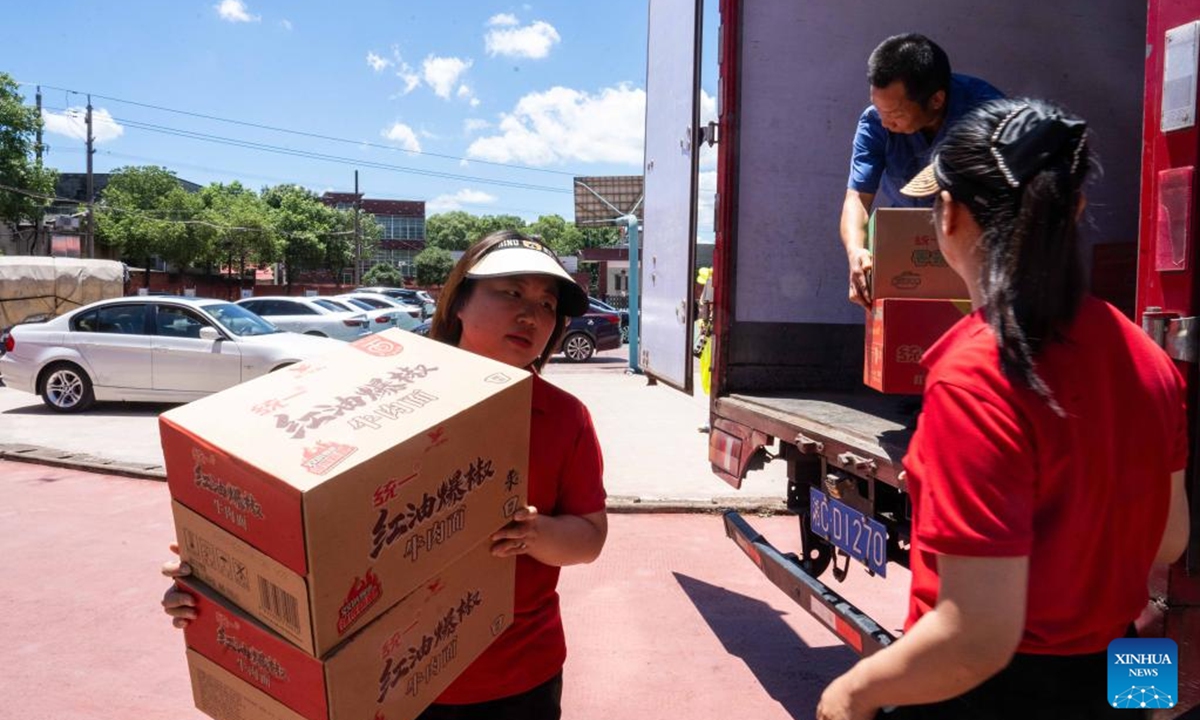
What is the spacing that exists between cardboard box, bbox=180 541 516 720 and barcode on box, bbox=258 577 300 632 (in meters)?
0.05

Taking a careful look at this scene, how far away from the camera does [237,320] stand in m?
11.0

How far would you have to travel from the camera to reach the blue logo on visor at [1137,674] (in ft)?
4.16

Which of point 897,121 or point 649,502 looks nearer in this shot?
point 897,121

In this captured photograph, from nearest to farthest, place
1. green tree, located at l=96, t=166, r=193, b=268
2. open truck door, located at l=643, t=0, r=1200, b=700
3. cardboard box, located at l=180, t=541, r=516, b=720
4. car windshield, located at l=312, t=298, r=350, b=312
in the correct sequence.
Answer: cardboard box, located at l=180, t=541, r=516, b=720, open truck door, located at l=643, t=0, r=1200, b=700, car windshield, located at l=312, t=298, r=350, b=312, green tree, located at l=96, t=166, r=193, b=268

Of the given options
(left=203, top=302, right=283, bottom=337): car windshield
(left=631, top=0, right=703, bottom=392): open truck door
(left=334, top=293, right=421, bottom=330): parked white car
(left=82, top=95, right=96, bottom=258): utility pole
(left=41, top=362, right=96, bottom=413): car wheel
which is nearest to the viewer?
(left=631, top=0, right=703, bottom=392): open truck door

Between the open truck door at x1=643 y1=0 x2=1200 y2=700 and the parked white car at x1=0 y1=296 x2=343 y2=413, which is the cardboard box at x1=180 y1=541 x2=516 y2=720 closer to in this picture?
the open truck door at x1=643 y1=0 x2=1200 y2=700

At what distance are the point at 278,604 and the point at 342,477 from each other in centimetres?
25

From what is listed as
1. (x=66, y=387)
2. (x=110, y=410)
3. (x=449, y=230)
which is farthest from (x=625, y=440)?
(x=449, y=230)

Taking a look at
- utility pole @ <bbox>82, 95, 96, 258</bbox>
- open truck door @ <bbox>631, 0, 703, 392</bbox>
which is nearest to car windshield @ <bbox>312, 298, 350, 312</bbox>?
open truck door @ <bbox>631, 0, 703, 392</bbox>

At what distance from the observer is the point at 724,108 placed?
4.07 metres

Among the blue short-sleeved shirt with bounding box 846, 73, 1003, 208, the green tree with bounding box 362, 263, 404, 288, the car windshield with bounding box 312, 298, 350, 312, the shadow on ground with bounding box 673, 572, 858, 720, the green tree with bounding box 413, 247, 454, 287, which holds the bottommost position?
the shadow on ground with bounding box 673, 572, 858, 720

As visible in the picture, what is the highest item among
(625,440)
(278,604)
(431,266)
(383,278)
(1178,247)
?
(431,266)

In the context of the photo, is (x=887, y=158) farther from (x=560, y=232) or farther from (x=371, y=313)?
(x=560, y=232)

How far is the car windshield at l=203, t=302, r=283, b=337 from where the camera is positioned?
424 inches
